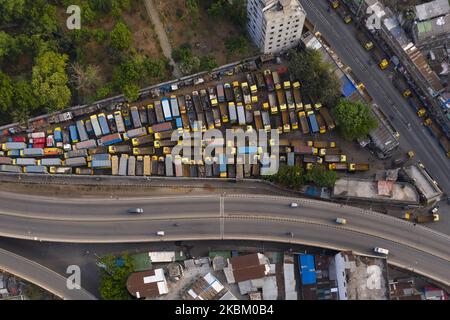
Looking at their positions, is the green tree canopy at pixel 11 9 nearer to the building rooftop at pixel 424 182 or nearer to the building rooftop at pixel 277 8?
the building rooftop at pixel 277 8

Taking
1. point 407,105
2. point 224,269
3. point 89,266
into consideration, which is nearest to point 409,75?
point 407,105

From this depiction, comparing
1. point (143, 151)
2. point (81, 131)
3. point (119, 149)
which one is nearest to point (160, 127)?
point (143, 151)

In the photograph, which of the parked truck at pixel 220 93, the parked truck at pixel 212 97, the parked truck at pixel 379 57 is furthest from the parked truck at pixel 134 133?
the parked truck at pixel 379 57

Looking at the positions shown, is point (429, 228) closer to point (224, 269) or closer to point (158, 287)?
point (224, 269)

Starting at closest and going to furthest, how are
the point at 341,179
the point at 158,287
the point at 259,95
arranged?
the point at 158,287, the point at 341,179, the point at 259,95

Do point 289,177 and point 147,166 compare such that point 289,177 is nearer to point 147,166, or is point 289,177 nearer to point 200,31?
point 147,166

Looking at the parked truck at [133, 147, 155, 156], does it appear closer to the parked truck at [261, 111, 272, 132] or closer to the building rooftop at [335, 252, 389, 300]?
the parked truck at [261, 111, 272, 132]
